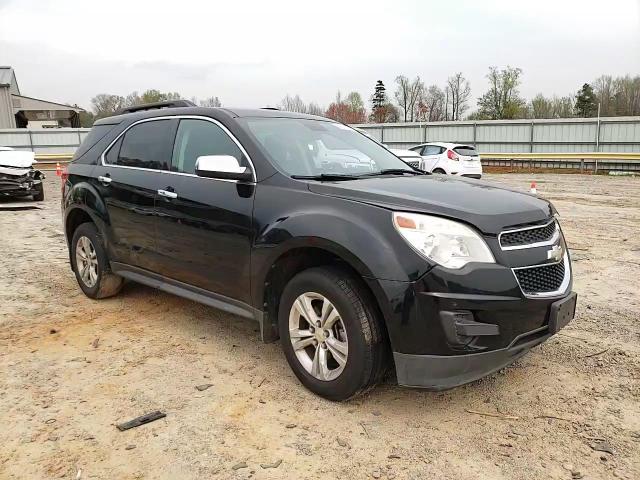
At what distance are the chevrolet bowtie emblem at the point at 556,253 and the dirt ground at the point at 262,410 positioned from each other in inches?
32.7

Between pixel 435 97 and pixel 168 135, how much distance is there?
76.6m

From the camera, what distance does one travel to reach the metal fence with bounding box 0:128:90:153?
33719 millimetres

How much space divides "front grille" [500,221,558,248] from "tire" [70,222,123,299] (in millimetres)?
3638

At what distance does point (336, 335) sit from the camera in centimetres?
313

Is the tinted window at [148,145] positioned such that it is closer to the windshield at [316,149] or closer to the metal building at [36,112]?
the windshield at [316,149]

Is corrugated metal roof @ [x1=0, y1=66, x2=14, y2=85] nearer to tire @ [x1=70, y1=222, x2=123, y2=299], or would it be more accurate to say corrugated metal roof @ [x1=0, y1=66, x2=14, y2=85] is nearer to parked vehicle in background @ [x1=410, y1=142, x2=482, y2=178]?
parked vehicle in background @ [x1=410, y1=142, x2=482, y2=178]

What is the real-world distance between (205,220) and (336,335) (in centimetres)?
131

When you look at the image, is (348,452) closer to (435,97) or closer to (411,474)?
(411,474)

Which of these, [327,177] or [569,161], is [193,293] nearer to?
[327,177]

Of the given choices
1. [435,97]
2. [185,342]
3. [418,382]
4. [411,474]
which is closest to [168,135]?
[185,342]

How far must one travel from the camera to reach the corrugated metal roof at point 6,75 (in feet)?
151

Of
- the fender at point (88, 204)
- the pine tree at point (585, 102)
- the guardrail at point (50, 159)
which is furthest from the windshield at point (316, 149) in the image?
the pine tree at point (585, 102)

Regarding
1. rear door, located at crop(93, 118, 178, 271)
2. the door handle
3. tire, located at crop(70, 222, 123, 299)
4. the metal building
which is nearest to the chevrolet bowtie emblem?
the door handle

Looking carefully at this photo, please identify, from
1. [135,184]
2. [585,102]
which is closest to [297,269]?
[135,184]
